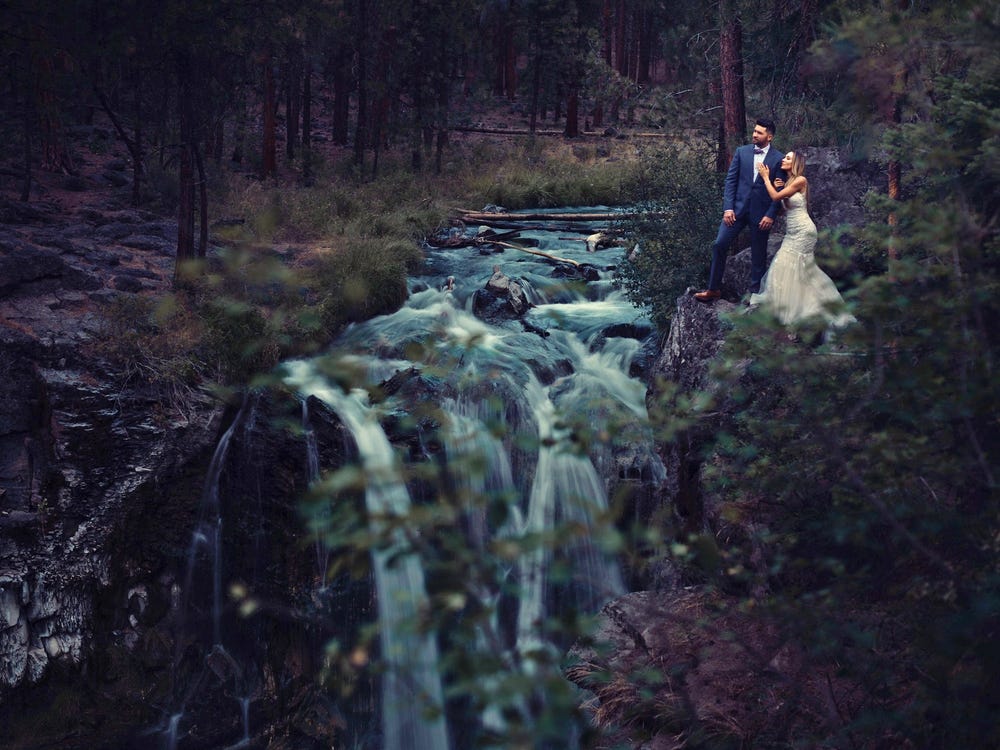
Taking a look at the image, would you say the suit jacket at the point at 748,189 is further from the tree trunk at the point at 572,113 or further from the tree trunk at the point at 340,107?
the tree trunk at the point at 572,113

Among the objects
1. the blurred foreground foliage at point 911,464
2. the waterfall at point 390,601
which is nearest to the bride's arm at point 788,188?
the blurred foreground foliage at point 911,464

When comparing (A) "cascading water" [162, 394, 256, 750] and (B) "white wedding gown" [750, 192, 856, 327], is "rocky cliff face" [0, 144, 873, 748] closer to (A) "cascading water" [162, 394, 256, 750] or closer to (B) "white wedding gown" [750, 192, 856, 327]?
(A) "cascading water" [162, 394, 256, 750]

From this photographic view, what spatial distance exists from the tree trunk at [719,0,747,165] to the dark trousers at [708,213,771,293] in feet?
11.2

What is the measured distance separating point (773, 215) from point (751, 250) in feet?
2.00

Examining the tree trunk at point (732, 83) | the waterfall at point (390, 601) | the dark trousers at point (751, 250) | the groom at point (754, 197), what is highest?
the tree trunk at point (732, 83)

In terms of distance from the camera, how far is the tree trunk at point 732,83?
12.8 m

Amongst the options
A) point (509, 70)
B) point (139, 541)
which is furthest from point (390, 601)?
point (509, 70)

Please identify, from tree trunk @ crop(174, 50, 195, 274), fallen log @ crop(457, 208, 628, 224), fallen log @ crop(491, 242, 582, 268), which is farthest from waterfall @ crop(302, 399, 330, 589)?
fallen log @ crop(457, 208, 628, 224)

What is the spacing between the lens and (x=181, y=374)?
10133 millimetres

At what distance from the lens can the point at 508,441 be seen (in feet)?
29.7

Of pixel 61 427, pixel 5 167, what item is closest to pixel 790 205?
pixel 61 427

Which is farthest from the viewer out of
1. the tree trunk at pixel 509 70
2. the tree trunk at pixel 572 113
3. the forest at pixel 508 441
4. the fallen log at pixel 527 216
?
the tree trunk at pixel 509 70

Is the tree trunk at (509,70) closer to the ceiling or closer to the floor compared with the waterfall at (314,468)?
closer to the ceiling

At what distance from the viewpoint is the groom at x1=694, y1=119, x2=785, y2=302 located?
29.8 ft
